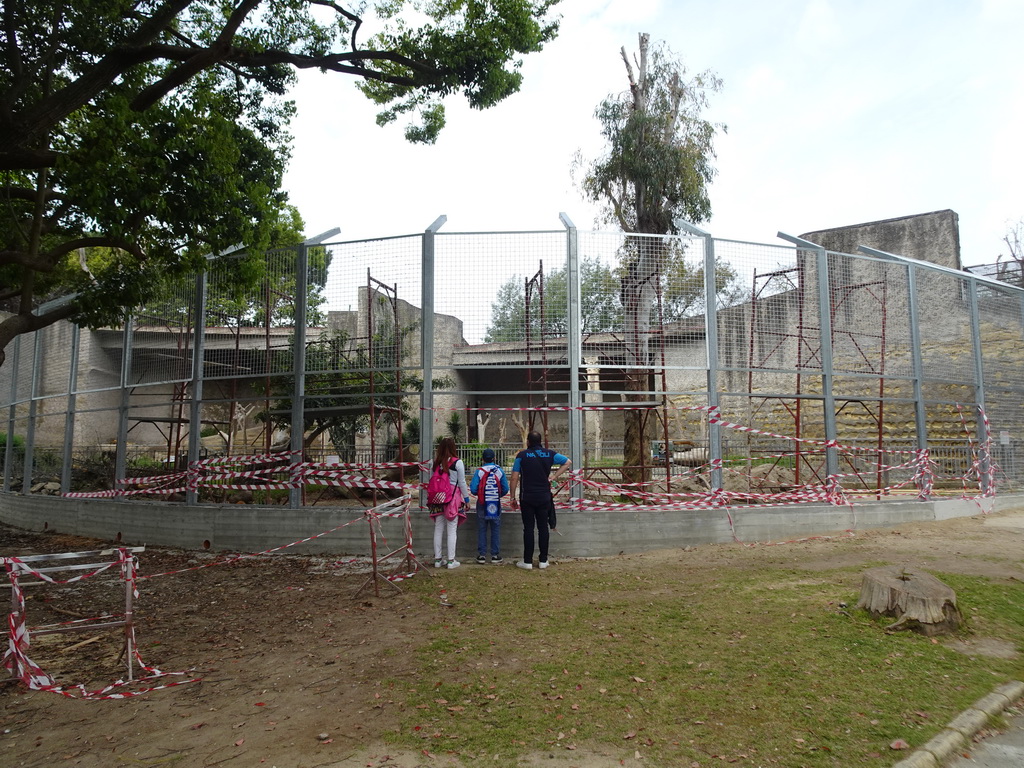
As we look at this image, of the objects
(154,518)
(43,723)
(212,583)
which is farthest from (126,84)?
(43,723)

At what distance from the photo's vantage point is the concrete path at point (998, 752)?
11.7 ft

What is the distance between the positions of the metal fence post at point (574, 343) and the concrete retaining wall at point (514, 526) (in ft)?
2.49

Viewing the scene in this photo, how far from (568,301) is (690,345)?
1.95 metres

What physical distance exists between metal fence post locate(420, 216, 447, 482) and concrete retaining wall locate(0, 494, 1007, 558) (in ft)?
3.56

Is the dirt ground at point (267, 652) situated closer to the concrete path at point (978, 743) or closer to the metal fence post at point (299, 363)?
the concrete path at point (978, 743)

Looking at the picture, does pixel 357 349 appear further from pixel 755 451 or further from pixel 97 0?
pixel 755 451

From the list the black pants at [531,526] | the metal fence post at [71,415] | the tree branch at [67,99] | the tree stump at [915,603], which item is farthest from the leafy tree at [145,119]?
the tree stump at [915,603]

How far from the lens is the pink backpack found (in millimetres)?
8555

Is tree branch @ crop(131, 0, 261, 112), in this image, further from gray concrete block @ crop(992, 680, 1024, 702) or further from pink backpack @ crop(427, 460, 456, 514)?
gray concrete block @ crop(992, 680, 1024, 702)

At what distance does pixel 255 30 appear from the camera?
11.9m

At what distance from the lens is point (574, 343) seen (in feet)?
31.8

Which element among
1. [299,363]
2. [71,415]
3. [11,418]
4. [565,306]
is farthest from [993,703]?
[11,418]

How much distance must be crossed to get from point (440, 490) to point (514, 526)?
130 cm

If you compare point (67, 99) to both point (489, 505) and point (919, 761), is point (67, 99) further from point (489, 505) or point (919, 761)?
point (919, 761)
